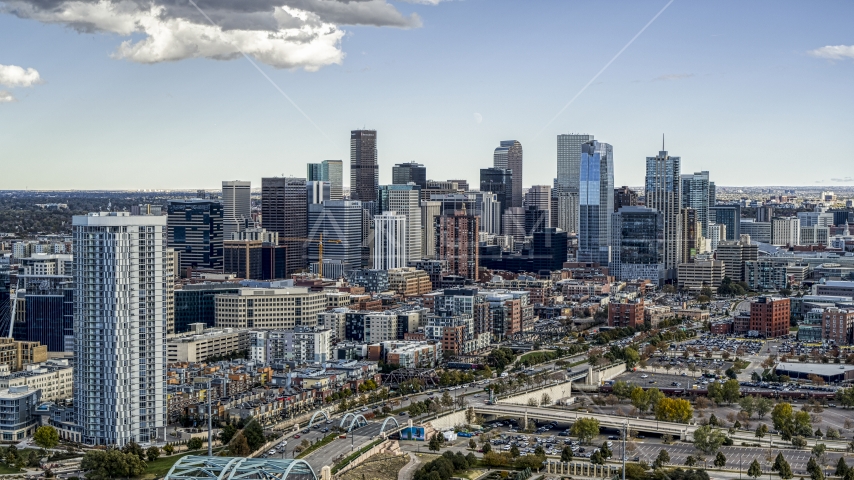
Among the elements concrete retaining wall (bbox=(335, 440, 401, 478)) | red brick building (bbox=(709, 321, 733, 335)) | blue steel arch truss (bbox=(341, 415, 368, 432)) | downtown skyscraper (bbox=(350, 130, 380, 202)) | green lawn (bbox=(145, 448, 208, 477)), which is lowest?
green lawn (bbox=(145, 448, 208, 477))

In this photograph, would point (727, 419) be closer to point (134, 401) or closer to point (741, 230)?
point (134, 401)

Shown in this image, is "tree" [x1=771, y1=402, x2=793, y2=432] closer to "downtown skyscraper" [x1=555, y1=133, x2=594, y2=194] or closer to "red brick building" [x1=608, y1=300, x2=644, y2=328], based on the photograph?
"red brick building" [x1=608, y1=300, x2=644, y2=328]

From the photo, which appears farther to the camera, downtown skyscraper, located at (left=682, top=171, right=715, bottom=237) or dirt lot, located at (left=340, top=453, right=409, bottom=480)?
downtown skyscraper, located at (left=682, top=171, right=715, bottom=237)

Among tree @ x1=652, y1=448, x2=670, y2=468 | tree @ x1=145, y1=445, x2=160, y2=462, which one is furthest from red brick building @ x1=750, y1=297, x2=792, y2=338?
tree @ x1=145, y1=445, x2=160, y2=462

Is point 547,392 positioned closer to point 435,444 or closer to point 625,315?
point 435,444

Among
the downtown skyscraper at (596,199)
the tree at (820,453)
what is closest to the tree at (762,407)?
the tree at (820,453)

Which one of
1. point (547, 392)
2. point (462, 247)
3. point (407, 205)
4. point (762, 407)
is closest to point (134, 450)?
point (547, 392)
